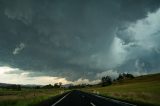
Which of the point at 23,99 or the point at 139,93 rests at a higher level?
the point at 139,93

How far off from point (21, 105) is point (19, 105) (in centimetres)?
17

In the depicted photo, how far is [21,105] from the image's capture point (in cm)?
2169

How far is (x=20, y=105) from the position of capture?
2161 cm

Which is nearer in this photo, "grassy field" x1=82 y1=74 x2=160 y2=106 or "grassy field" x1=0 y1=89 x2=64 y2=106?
"grassy field" x1=0 y1=89 x2=64 y2=106

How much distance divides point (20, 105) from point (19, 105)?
0.26 feet

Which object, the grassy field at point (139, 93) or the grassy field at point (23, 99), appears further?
the grassy field at point (139, 93)

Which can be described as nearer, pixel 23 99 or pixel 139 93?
pixel 23 99

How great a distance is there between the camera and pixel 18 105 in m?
21.7

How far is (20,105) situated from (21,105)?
103 millimetres

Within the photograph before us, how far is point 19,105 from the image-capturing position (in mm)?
21594
